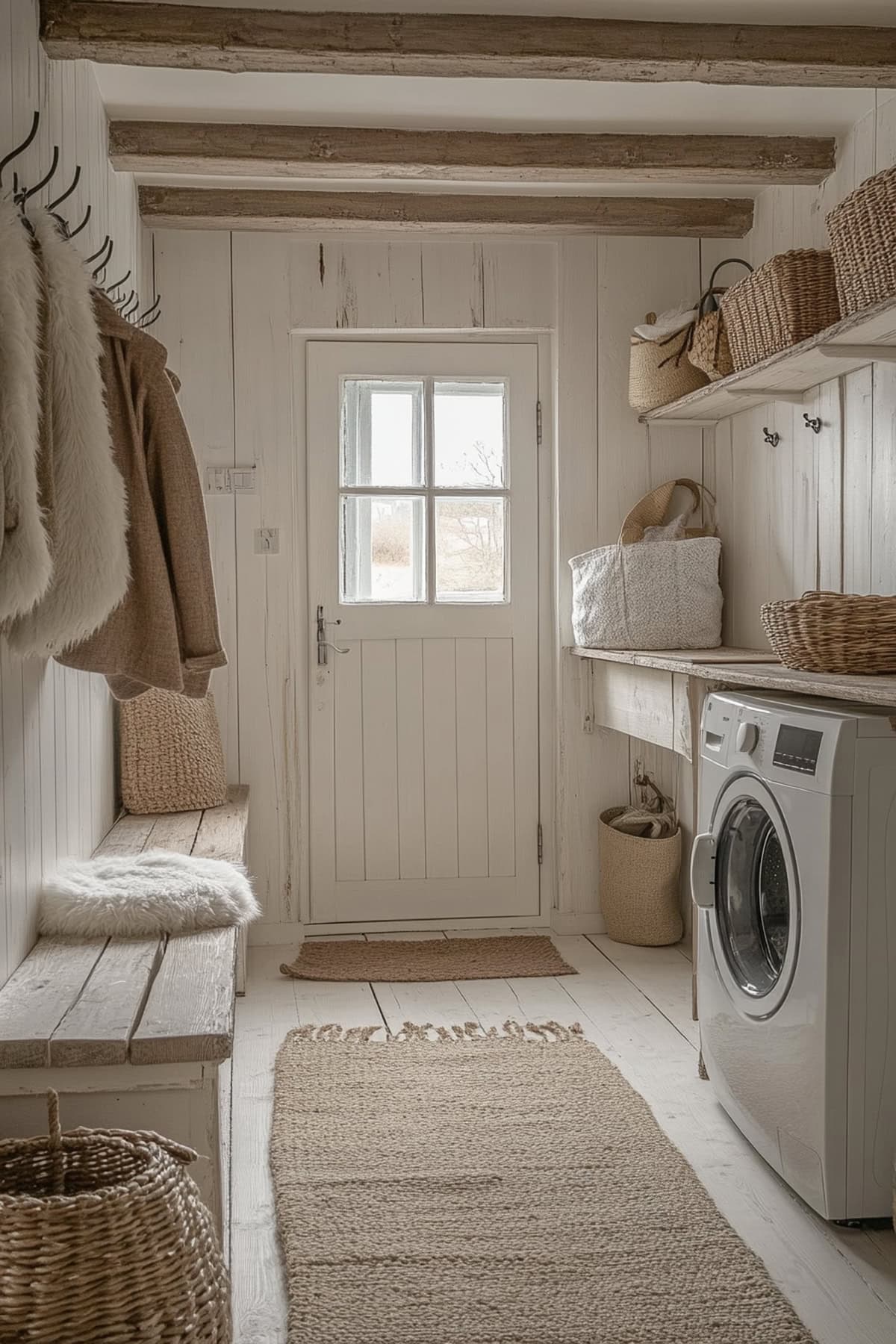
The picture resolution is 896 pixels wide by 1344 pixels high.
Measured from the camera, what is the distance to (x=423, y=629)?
4.13 m

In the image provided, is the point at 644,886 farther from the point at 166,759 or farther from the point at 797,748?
the point at 797,748

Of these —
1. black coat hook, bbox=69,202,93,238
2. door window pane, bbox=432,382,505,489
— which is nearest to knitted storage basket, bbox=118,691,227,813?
door window pane, bbox=432,382,505,489

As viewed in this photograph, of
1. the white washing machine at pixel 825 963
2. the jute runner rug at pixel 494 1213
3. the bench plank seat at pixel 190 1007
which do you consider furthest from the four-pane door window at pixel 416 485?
the bench plank seat at pixel 190 1007

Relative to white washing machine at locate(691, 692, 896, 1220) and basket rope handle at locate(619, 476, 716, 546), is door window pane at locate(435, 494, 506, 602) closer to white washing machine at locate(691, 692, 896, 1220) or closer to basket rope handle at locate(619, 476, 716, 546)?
basket rope handle at locate(619, 476, 716, 546)

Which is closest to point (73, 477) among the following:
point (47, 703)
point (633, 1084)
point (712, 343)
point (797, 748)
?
point (47, 703)

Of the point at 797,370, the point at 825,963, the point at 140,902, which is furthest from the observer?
the point at 797,370

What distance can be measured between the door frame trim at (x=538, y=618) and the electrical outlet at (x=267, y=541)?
0.24ft

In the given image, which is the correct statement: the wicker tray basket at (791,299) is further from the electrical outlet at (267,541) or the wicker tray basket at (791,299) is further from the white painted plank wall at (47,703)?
the electrical outlet at (267,541)

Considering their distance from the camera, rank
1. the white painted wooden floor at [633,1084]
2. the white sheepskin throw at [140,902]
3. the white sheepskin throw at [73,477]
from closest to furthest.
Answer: the white sheepskin throw at [73,477], the white painted wooden floor at [633,1084], the white sheepskin throw at [140,902]

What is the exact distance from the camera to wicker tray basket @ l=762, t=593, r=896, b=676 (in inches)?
92.7

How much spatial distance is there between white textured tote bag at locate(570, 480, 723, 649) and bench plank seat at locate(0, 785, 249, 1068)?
1818 mm

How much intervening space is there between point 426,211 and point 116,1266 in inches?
126

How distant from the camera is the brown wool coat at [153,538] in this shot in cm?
209

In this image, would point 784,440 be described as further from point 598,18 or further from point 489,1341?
point 489,1341
